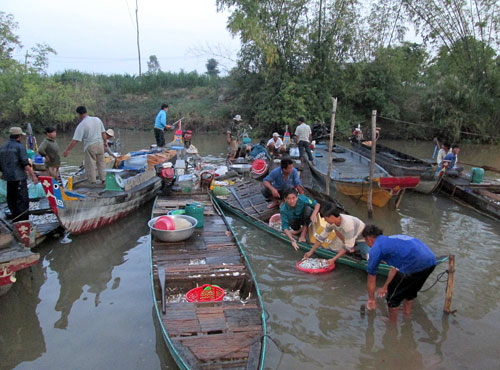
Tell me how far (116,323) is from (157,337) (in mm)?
668

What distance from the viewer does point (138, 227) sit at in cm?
820

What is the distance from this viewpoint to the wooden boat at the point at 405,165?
10352 mm

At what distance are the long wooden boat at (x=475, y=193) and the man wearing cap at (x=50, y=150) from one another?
9.98m

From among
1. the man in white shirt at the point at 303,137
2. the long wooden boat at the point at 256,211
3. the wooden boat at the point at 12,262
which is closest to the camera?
the wooden boat at the point at 12,262

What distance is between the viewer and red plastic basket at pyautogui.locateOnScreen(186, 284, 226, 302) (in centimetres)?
466

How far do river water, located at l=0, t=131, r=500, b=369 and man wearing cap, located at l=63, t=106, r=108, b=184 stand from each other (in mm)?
1707

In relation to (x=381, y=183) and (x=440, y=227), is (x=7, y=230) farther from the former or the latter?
(x=440, y=227)

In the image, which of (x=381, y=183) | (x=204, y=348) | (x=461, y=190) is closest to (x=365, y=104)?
(x=461, y=190)

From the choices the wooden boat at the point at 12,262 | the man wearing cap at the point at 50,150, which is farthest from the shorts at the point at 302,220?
the man wearing cap at the point at 50,150

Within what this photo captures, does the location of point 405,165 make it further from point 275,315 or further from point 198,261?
point 198,261

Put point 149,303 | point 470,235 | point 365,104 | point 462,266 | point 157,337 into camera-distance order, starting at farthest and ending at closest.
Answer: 1. point 365,104
2. point 470,235
3. point 462,266
4. point 149,303
5. point 157,337

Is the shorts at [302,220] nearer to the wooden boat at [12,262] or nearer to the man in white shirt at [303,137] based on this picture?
the wooden boat at [12,262]

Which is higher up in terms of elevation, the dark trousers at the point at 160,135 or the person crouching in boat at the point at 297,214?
the dark trousers at the point at 160,135

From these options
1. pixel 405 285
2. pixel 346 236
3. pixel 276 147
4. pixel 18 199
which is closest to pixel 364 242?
pixel 346 236
